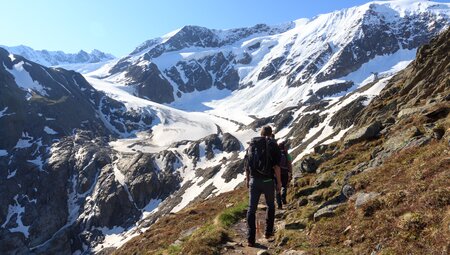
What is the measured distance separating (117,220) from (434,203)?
129 m

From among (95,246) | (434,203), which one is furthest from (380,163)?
(95,246)

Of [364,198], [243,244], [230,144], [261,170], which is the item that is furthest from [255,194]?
[230,144]

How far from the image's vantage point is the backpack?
37.2 feet

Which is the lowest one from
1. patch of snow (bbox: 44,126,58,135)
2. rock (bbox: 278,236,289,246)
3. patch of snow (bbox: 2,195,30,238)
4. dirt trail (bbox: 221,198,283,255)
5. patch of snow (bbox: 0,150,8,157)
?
patch of snow (bbox: 2,195,30,238)

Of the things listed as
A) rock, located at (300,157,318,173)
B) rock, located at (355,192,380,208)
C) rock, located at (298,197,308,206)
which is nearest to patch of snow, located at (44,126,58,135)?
rock, located at (300,157,318,173)

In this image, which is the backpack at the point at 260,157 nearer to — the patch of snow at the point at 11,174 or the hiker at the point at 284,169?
the hiker at the point at 284,169

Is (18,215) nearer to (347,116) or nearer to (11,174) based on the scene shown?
(11,174)

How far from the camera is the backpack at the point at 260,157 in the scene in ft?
37.2

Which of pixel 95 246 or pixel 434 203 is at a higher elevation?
pixel 434 203

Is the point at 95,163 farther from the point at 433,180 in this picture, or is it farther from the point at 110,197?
the point at 433,180

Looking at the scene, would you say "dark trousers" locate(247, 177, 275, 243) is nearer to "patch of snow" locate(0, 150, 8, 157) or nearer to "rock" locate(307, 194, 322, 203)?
"rock" locate(307, 194, 322, 203)

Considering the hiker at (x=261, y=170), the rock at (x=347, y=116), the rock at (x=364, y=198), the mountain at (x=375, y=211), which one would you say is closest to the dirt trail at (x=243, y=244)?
the mountain at (x=375, y=211)

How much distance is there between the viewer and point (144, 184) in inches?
5408

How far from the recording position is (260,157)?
1139 centimetres
